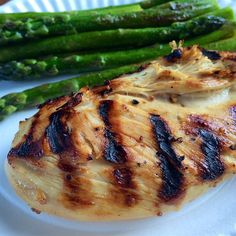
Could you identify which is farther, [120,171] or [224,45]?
[224,45]

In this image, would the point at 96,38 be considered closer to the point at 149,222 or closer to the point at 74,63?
the point at 74,63

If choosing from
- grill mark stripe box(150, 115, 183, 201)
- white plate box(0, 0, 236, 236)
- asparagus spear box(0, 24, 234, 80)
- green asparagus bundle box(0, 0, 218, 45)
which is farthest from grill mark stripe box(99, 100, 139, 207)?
green asparagus bundle box(0, 0, 218, 45)

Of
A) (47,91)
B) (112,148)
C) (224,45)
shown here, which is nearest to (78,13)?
(47,91)

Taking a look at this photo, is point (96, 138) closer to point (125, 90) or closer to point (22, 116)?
point (125, 90)

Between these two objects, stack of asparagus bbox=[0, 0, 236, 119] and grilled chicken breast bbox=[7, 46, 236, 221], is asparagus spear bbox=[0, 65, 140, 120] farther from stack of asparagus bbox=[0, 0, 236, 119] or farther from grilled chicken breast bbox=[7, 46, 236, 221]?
grilled chicken breast bbox=[7, 46, 236, 221]

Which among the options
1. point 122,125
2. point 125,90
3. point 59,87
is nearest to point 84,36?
point 59,87

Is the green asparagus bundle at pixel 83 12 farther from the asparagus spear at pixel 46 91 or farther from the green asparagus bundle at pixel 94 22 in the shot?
the asparagus spear at pixel 46 91

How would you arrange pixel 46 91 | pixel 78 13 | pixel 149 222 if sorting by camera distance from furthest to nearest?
pixel 78 13 → pixel 46 91 → pixel 149 222
